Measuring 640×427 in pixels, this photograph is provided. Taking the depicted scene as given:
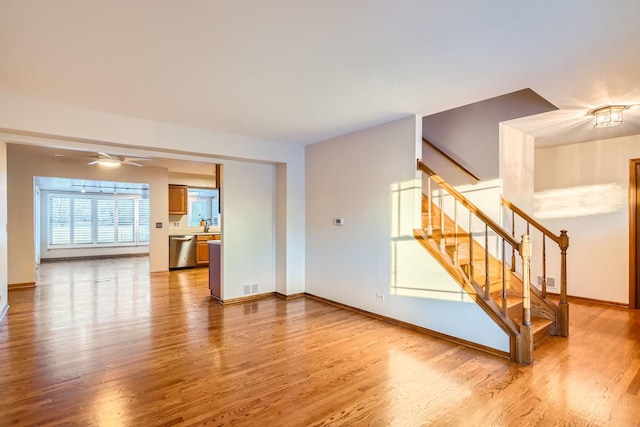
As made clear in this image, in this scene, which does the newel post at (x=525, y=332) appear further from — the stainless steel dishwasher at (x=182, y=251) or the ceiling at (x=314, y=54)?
the stainless steel dishwasher at (x=182, y=251)

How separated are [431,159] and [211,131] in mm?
3207

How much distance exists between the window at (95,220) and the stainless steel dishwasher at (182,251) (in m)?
4.26

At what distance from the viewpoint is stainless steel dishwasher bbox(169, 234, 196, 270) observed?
8211 mm

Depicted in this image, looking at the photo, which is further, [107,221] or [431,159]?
[107,221]

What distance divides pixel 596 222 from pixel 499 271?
7.23ft

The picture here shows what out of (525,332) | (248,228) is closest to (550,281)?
(525,332)

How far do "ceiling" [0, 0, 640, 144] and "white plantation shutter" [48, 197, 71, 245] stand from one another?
8.89 metres

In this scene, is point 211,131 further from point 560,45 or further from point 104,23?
point 560,45

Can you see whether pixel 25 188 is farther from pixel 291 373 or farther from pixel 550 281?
pixel 550 281

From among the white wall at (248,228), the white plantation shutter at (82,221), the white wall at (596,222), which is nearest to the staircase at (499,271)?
the white wall at (596,222)

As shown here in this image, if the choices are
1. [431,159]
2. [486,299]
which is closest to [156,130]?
[431,159]

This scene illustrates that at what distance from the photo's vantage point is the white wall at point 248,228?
5.14 metres

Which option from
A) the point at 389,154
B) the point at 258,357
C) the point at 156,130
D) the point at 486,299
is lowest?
the point at 258,357

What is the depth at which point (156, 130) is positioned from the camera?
13.5ft
